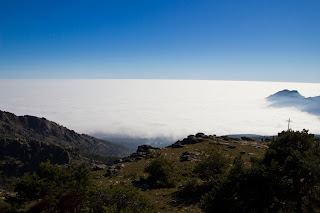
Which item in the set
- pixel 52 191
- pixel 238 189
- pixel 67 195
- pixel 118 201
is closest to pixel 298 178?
pixel 238 189

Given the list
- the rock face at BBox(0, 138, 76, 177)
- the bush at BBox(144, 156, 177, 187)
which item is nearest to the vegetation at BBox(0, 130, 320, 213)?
the bush at BBox(144, 156, 177, 187)

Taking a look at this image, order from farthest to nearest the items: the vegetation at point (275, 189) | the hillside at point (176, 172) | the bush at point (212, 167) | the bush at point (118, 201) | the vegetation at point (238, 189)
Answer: the bush at point (212, 167) → the hillside at point (176, 172) → the bush at point (118, 201) → the vegetation at point (238, 189) → the vegetation at point (275, 189)

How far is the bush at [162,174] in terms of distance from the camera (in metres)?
30.6

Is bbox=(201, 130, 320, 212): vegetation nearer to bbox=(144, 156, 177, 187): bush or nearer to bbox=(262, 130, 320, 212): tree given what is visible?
bbox=(262, 130, 320, 212): tree

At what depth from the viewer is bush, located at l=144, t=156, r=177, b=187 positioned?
30.6 metres

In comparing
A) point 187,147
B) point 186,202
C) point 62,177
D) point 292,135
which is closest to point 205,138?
point 187,147

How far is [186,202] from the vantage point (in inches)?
904

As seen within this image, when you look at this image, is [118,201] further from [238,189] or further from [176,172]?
[176,172]

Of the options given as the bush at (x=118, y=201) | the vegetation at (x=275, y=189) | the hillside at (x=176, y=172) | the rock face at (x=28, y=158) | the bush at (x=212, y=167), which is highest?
the vegetation at (x=275, y=189)

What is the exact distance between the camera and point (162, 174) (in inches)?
1249

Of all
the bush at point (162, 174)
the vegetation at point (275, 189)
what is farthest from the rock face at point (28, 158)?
the vegetation at point (275, 189)

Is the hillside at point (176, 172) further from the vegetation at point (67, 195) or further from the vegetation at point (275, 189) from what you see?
the vegetation at point (67, 195)

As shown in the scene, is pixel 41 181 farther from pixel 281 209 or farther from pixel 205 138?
pixel 205 138

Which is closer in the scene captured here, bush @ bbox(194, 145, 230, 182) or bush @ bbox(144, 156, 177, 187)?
bush @ bbox(194, 145, 230, 182)
